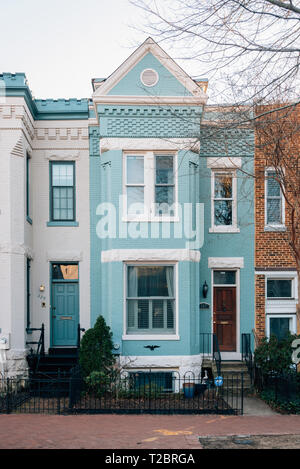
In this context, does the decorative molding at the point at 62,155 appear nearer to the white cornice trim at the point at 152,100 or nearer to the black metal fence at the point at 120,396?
the white cornice trim at the point at 152,100

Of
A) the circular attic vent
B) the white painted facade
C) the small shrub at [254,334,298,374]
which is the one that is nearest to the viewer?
the small shrub at [254,334,298,374]

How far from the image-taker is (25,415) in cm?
1065

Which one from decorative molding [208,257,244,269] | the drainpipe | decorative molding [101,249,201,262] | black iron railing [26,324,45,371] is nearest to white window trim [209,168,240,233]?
decorative molding [208,257,244,269]

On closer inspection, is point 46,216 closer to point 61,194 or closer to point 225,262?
point 61,194

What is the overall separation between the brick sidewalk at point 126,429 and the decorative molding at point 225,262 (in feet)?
16.2

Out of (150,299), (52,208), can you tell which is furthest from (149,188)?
(52,208)

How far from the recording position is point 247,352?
14055 mm

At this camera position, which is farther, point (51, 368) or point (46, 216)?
point (46, 216)

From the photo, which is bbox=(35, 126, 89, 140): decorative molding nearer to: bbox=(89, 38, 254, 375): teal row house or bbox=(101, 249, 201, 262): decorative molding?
bbox=(89, 38, 254, 375): teal row house

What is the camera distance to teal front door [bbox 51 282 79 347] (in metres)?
14.9

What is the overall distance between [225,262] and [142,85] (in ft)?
18.2

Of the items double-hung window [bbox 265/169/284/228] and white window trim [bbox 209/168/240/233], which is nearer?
white window trim [bbox 209/168/240/233]

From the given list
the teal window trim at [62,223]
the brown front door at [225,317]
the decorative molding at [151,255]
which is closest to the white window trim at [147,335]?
the decorative molding at [151,255]

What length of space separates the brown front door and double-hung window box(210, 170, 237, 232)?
80.1 inches
